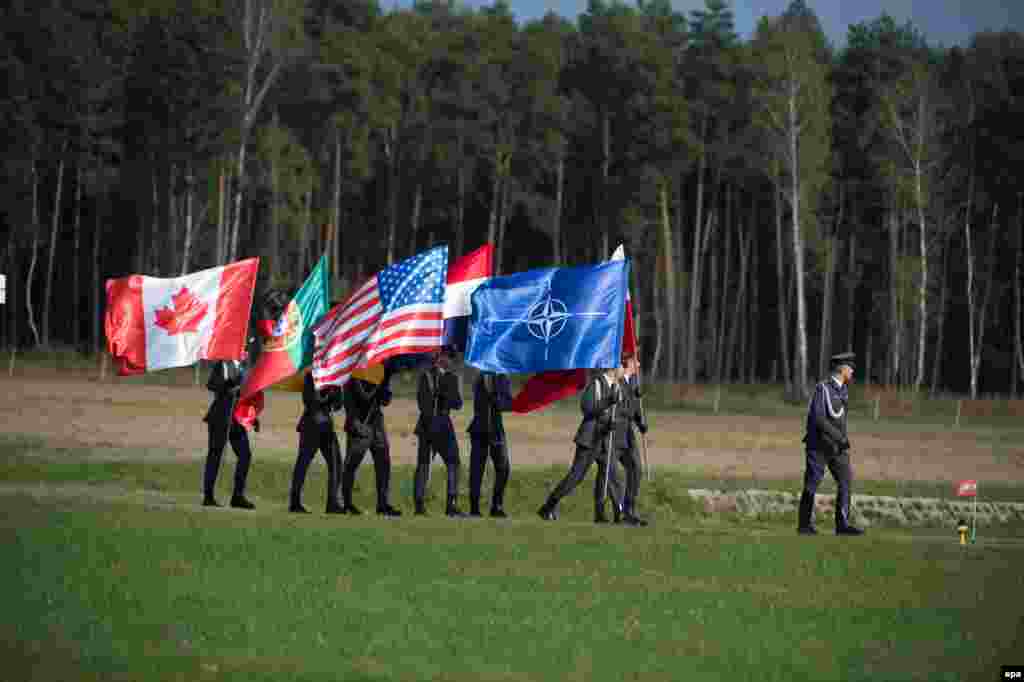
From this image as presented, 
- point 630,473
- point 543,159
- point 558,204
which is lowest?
point 630,473

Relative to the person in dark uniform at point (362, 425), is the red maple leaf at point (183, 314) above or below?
above

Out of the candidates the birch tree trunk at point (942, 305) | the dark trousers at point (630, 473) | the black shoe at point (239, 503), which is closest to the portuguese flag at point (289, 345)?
the black shoe at point (239, 503)

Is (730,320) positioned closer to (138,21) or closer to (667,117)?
(667,117)

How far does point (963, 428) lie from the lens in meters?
52.9

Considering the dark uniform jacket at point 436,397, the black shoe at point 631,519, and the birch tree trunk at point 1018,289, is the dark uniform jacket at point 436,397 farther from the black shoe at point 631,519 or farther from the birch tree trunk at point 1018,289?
the birch tree trunk at point 1018,289

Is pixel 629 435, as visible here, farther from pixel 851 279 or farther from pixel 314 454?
pixel 851 279

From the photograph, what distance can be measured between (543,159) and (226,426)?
198 ft

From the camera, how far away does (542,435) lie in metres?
41.4

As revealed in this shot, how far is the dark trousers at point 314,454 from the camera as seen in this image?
2036cm

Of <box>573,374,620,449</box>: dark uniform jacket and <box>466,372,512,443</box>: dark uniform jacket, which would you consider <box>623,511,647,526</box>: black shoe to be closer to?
<box>573,374,620,449</box>: dark uniform jacket

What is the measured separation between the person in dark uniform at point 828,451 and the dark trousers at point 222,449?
270 inches

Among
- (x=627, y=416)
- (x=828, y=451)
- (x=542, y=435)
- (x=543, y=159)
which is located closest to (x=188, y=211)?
(x=543, y=159)

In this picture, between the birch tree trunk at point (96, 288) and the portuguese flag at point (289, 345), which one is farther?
the birch tree trunk at point (96, 288)

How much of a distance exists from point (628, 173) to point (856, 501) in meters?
52.7
